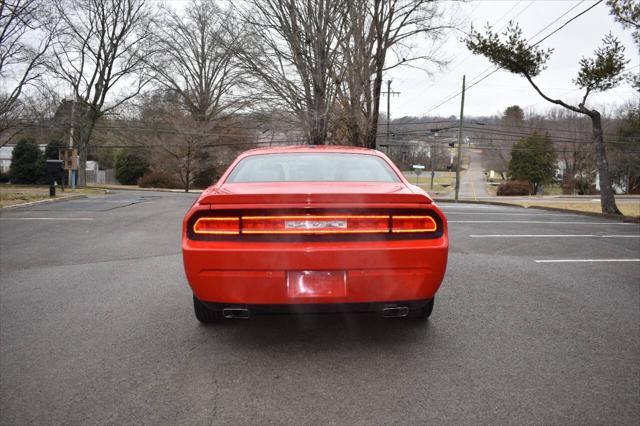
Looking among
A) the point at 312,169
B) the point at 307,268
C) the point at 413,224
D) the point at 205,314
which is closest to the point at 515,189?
the point at 312,169

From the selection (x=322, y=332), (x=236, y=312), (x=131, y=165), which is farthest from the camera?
(x=131, y=165)

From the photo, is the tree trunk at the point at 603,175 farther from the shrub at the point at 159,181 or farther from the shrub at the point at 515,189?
the shrub at the point at 515,189

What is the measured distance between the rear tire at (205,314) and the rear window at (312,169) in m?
0.99

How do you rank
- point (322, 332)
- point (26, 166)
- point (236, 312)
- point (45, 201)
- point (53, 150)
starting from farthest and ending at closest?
point (26, 166) → point (53, 150) → point (45, 201) → point (322, 332) → point (236, 312)

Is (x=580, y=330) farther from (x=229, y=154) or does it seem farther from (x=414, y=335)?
(x=229, y=154)

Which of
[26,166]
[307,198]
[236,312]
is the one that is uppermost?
[26,166]

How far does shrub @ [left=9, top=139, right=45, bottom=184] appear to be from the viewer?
39.2 m

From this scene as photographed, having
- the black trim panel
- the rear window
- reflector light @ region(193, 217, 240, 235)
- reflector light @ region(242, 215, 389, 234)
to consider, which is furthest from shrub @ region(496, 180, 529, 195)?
reflector light @ region(193, 217, 240, 235)

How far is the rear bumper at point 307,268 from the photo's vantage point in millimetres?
2709

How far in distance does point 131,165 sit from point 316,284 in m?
51.4

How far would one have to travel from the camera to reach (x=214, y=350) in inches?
120

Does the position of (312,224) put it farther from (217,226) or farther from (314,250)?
(217,226)

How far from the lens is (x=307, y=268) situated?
8.87 feet

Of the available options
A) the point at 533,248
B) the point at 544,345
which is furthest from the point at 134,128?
the point at 544,345
